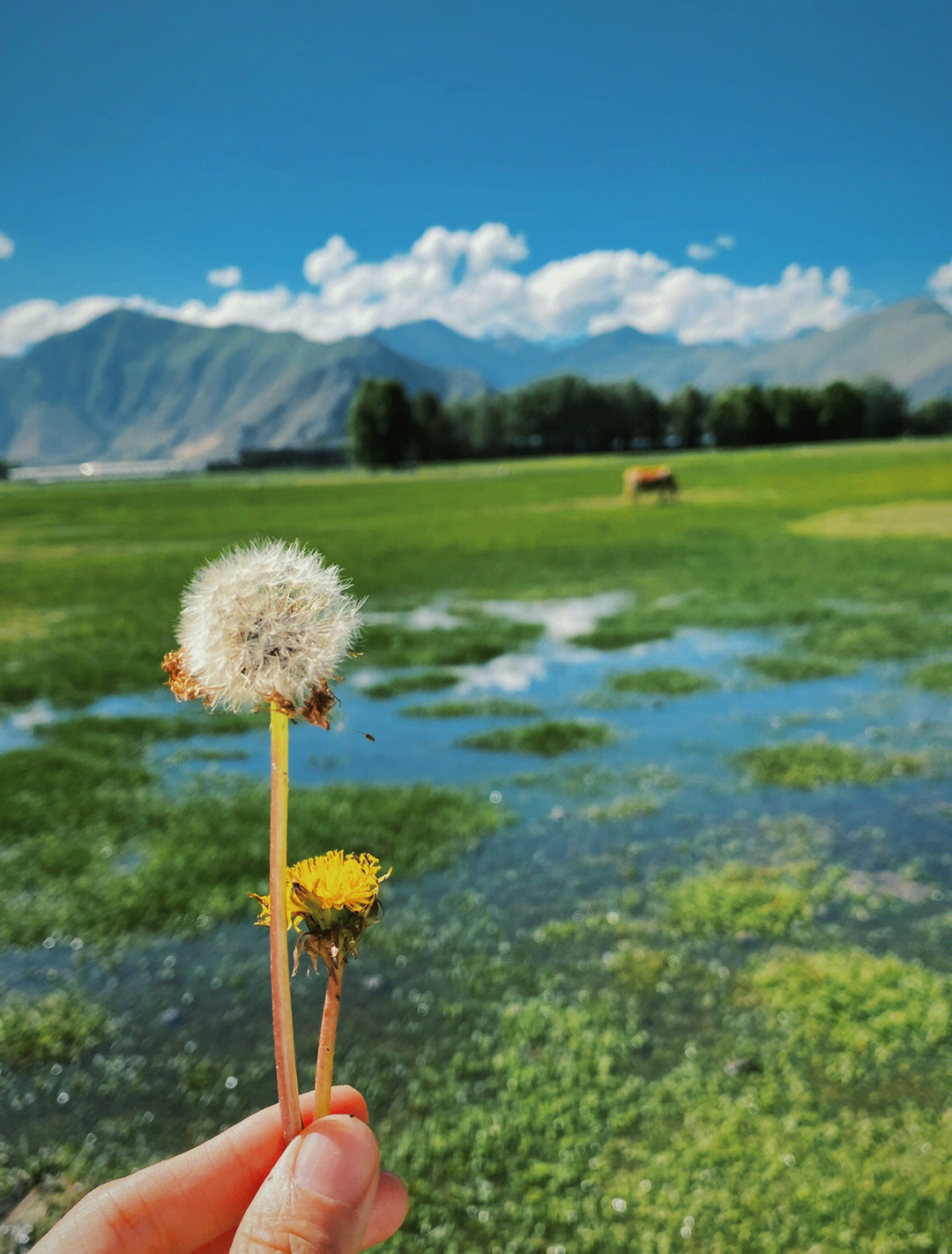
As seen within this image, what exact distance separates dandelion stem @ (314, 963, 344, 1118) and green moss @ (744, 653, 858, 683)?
10.9 meters

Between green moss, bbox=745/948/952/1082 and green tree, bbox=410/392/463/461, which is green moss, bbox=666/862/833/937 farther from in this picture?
green tree, bbox=410/392/463/461

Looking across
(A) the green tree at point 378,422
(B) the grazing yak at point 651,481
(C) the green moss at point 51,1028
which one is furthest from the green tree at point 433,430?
(C) the green moss at point 51,1028

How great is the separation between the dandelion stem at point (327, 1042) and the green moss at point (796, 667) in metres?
10.9

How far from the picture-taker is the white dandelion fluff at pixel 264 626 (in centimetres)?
111

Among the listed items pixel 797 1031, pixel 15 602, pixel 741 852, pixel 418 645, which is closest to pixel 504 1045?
pixel 797 1031

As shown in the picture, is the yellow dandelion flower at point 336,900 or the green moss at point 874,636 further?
the green moss at point 874,636

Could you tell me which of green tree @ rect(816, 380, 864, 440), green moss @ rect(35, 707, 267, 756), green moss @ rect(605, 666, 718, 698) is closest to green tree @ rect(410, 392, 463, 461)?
green tree @ rect(816, 380, 864, 440)

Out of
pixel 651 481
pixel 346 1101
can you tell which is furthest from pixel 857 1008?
pixel 651 481

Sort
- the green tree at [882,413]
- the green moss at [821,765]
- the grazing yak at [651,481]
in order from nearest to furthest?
the green moss at [821,765]
the grazing yak at [651,481]
the green tree at [882,413]

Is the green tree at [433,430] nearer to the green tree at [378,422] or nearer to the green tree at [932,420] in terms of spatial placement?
the green tree at [378,422]

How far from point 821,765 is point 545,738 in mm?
2605

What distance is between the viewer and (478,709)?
10.7m

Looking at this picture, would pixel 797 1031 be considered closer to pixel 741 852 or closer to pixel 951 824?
pixel 741 852

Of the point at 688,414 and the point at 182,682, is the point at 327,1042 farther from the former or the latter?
the point at 688,414
